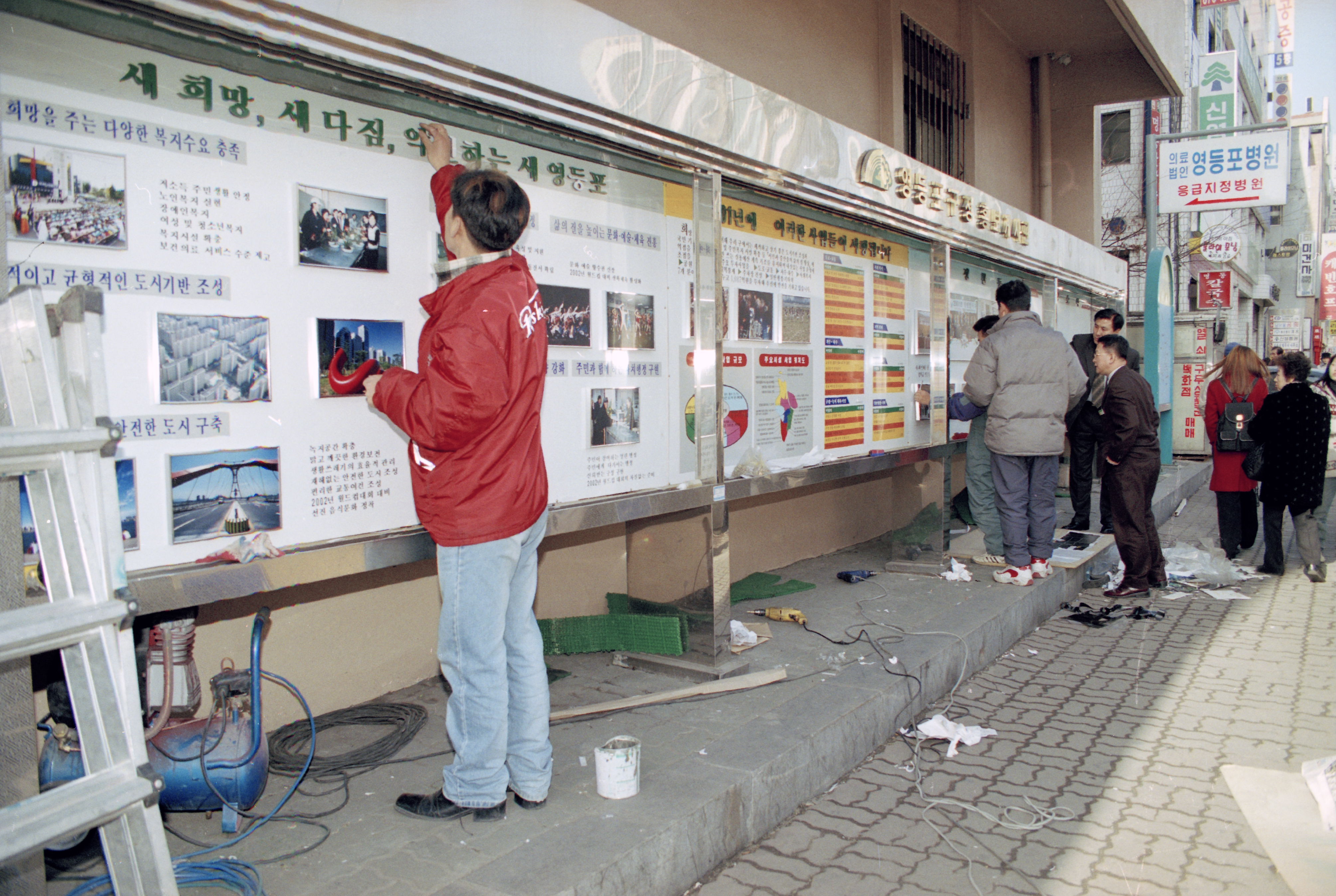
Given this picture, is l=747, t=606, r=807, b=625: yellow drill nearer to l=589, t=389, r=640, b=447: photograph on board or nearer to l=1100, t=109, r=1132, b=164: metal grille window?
l=589, t=389, r=640, b=447: photograph on board

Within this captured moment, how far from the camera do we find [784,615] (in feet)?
16.5

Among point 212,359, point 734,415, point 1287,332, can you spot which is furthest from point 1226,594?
point 1287,332

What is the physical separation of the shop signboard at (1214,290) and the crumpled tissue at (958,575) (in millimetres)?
15278

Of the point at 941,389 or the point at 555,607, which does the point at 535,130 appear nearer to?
the point at 555,607

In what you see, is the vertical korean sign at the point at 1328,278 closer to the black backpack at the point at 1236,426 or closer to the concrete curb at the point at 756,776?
the black backpack at the point at 1236,426

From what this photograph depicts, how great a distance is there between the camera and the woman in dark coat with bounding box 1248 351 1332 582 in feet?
22.8

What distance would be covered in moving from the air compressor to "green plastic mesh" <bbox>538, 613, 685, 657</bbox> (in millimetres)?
1626

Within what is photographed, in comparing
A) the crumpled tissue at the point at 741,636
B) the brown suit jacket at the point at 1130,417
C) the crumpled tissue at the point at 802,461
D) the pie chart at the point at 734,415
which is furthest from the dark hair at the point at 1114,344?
the crumpled tissue at the point at 741,636

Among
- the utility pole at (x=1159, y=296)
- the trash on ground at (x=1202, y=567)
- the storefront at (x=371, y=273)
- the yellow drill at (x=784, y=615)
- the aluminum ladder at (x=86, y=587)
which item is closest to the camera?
the aluminum ladder at (x=86, y=587)

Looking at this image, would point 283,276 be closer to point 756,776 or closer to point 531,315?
point 531,315

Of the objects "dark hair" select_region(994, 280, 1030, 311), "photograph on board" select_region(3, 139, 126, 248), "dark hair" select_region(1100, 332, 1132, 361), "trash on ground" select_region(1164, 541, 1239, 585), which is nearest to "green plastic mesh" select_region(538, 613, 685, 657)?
"photograph on board" select_region(3, 139, 126, 248)

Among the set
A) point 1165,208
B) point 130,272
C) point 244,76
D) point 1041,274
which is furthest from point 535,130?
point 1165,208

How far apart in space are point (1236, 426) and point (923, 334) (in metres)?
3.30

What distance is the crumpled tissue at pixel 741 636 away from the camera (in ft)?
14.7
